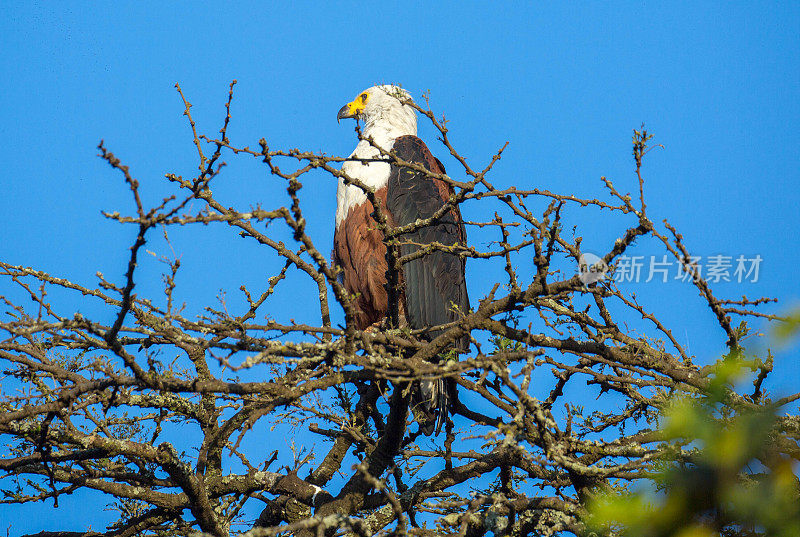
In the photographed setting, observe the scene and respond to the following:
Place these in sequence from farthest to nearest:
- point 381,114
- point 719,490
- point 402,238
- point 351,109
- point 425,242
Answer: point 351,109
point 381,114
point 425,242
point 402,238
point 719,490

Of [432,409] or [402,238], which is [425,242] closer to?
[402,238]

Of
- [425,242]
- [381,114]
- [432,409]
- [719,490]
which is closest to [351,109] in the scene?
[381,114]

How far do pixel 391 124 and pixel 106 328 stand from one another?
10.7 ft

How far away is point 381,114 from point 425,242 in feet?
4.15

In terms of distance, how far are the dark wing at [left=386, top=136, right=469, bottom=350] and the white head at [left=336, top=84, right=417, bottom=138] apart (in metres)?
0.38

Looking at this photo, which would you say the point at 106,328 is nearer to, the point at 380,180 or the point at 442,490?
the point at 442,490

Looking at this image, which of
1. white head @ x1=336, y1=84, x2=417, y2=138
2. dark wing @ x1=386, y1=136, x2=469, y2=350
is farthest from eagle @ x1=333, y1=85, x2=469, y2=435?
white head @ x1=336, y1=84, x2=417, y2=138

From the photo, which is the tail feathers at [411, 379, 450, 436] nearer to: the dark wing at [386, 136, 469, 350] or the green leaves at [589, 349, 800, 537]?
the dark wing at [386, 136, 469, 350]

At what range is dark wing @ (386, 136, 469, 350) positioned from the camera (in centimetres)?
390

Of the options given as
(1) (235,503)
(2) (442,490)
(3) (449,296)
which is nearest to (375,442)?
(2) (442,490)

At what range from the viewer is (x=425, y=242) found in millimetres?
4211

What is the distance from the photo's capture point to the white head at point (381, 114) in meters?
4.86

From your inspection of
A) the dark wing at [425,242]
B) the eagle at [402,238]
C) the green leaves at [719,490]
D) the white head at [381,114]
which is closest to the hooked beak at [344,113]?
the white head at [381,114]

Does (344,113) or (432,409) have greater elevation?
(344,113)
